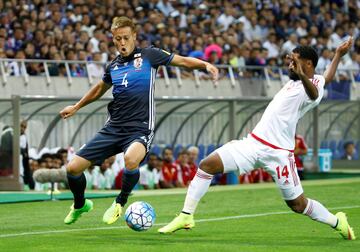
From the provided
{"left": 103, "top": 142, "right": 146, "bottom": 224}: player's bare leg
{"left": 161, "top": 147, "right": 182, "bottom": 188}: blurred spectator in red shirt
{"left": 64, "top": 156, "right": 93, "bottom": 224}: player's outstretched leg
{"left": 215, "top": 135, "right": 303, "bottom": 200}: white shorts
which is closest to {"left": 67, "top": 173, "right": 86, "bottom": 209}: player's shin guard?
{"left": 64, "top": 156, "right": 93, "bottom": 224}: player's outstretched leg

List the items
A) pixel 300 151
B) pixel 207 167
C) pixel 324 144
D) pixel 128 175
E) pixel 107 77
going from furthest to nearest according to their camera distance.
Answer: pixel 324 144
pixel 300 151
pixel 107 77
pixel 128 175
pixel 207 167

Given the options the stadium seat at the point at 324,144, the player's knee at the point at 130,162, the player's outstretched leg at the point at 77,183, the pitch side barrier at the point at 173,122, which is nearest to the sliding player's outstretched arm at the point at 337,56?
the player's knee at the point at 130,162

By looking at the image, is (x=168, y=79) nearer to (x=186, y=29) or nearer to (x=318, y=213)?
(x=186, y=29)

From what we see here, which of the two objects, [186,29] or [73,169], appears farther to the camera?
[186,29]

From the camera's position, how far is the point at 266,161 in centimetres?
1151

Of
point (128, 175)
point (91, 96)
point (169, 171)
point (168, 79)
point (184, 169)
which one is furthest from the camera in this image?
point (168, 79)

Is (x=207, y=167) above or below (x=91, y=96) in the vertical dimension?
below

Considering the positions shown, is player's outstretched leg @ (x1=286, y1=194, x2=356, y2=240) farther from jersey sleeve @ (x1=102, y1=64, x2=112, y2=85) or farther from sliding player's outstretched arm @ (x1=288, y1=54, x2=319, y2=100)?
jersey sleeve @ (x1=102, y1=64, x2=112, y2=85)

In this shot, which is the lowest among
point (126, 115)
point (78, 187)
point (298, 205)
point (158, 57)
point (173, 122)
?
point (173, 122)

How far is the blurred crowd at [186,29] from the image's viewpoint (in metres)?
26.5

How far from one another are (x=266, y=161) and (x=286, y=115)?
52 cm

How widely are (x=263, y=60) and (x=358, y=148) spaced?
364 centimetres

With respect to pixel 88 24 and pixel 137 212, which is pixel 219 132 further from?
pixel 137 212

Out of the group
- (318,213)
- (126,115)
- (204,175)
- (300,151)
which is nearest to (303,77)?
(318,213)
